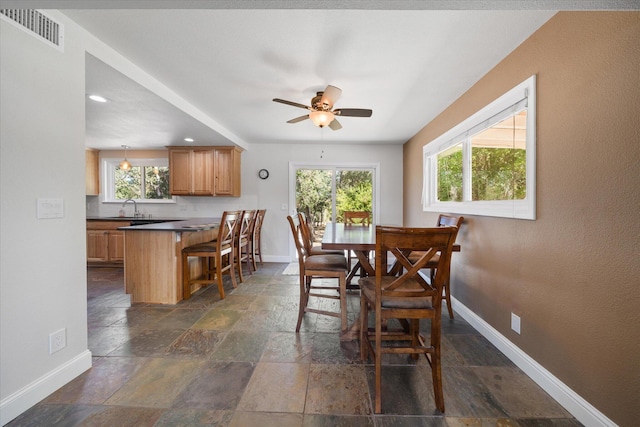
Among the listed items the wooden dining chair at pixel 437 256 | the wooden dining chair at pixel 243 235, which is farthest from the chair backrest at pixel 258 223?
the wooden dining chair at pixel 437 256

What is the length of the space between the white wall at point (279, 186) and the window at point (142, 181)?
424 millimetres

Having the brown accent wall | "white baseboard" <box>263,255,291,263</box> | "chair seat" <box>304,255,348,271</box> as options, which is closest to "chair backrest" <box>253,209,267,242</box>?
"white baseboard" <box>263,255,291,263</box>

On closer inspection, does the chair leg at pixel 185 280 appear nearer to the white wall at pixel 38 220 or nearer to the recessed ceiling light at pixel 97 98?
the white wall at pixel 38 220

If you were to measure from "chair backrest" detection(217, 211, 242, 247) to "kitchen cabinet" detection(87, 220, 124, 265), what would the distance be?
2.54 metres

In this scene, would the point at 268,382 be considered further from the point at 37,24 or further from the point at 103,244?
the point at 103,244

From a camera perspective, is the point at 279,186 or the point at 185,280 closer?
the point at 185,280

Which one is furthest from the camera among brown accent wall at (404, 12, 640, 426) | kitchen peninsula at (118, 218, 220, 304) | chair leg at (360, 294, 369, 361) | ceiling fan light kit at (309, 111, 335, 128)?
kitchen peninsula at (118, 218, 220, 304)

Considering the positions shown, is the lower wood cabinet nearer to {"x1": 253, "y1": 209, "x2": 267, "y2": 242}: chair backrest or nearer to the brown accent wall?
{"x1": 253, "y1": 209, "x2": 267, "y2": 242}: chair backrest

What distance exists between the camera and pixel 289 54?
1926 millimetres

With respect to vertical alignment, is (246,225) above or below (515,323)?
above

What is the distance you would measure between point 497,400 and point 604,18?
206 cm

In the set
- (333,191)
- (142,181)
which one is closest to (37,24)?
(333,191)

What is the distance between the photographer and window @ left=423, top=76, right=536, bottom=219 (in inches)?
67.1

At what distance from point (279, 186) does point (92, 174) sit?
3683 mm
